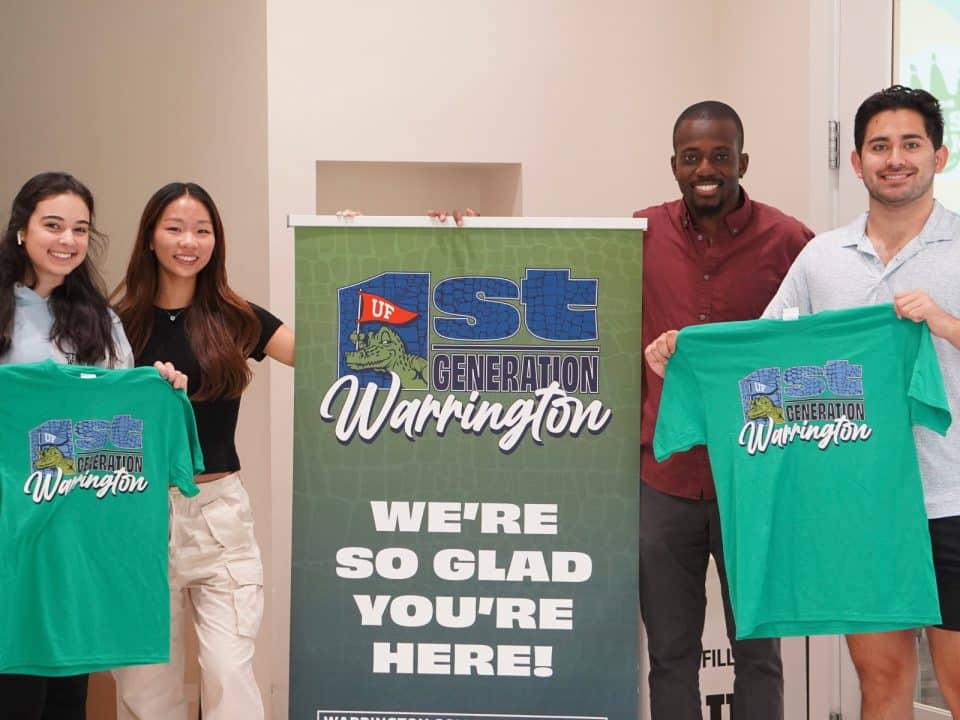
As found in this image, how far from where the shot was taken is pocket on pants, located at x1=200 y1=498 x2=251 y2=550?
107 inches

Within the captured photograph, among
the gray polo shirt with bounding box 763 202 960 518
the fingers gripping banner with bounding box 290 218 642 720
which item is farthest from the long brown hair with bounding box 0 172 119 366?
the gray polo shirt with bounding box 763 202 960 518

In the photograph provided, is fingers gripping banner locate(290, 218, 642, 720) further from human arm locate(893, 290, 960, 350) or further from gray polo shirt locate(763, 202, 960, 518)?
human arm locate(893, 290, 960, 350)

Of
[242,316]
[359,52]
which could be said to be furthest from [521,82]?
[242,316]

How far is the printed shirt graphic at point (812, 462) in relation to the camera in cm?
249

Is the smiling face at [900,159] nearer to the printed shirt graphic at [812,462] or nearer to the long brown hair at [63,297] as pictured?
the printed shirt graphic at [812,462]

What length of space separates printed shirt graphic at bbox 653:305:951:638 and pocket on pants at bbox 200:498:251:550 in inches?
41.8

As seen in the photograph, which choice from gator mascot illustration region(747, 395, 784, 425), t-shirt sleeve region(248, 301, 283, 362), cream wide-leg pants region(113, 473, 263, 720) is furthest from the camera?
t-shirt sleeve region(248, 301, 283, 362)

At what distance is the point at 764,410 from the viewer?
2578 millimetres

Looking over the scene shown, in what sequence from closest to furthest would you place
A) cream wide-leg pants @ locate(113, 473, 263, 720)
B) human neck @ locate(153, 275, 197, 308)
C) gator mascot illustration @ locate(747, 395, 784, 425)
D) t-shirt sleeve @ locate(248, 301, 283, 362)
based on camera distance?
1. gator mascot illustration @ locate(747, 395, 784, 425)
2. cream wide-leg pants @ locate(113, 473, 263, 720)
3. human neck @ locate(153, 275, 197, 308)
4. t-shirt sleeve @ locate(248, 301, 283, 362)

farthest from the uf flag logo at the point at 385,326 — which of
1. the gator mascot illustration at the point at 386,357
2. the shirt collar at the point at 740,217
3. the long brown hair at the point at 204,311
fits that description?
the shirt collar at the point at 740,217

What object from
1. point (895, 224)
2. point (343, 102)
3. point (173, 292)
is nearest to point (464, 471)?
point (173, 292)

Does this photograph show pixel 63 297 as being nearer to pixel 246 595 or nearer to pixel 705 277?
pixel 246 595

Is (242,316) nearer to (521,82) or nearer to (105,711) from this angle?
(105,711)

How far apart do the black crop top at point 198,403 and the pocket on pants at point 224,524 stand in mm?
90
